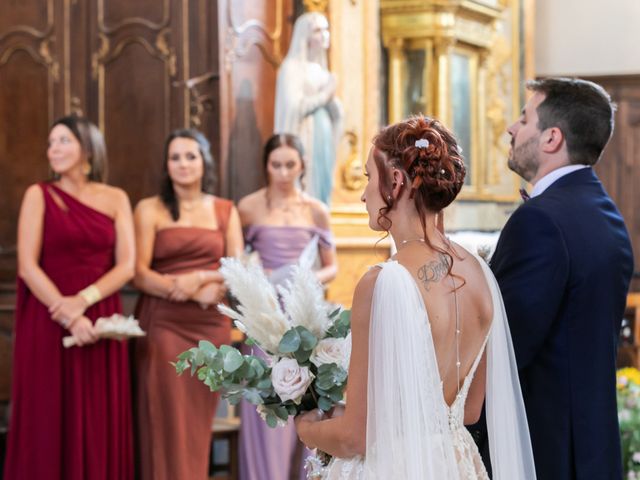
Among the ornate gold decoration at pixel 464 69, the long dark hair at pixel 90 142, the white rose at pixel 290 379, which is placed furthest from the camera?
the ornate gold decoration at pixel 464 69

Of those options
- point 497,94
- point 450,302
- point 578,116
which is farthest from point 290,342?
point 497,94

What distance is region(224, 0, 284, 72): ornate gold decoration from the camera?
25.1ft

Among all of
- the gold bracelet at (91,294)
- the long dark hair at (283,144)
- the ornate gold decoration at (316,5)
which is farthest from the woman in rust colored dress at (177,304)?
the ornate gold decoration at (316,5)

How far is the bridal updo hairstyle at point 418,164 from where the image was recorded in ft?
8.59

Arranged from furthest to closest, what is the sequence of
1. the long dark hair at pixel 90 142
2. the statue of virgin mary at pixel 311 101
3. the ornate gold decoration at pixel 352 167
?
the ornate gold decoration at pixel 352 167, the statue of virgin mary at pixel 311 101, the long dark hair at pixel 90 142

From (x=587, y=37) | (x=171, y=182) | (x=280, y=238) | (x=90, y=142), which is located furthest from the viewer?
(x=587, y=37)

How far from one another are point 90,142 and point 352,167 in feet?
9.36

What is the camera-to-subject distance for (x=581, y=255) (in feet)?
10.6

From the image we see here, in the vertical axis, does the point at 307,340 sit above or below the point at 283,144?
below

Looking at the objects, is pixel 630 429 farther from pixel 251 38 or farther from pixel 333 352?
pixel 251 38

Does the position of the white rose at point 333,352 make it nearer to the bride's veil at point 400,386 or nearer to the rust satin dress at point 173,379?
the bride's veil at point 400,386

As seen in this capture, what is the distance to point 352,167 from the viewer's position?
8.08m

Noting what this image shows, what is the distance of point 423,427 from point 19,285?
335 cm

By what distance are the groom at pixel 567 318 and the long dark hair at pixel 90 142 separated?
2.84m
